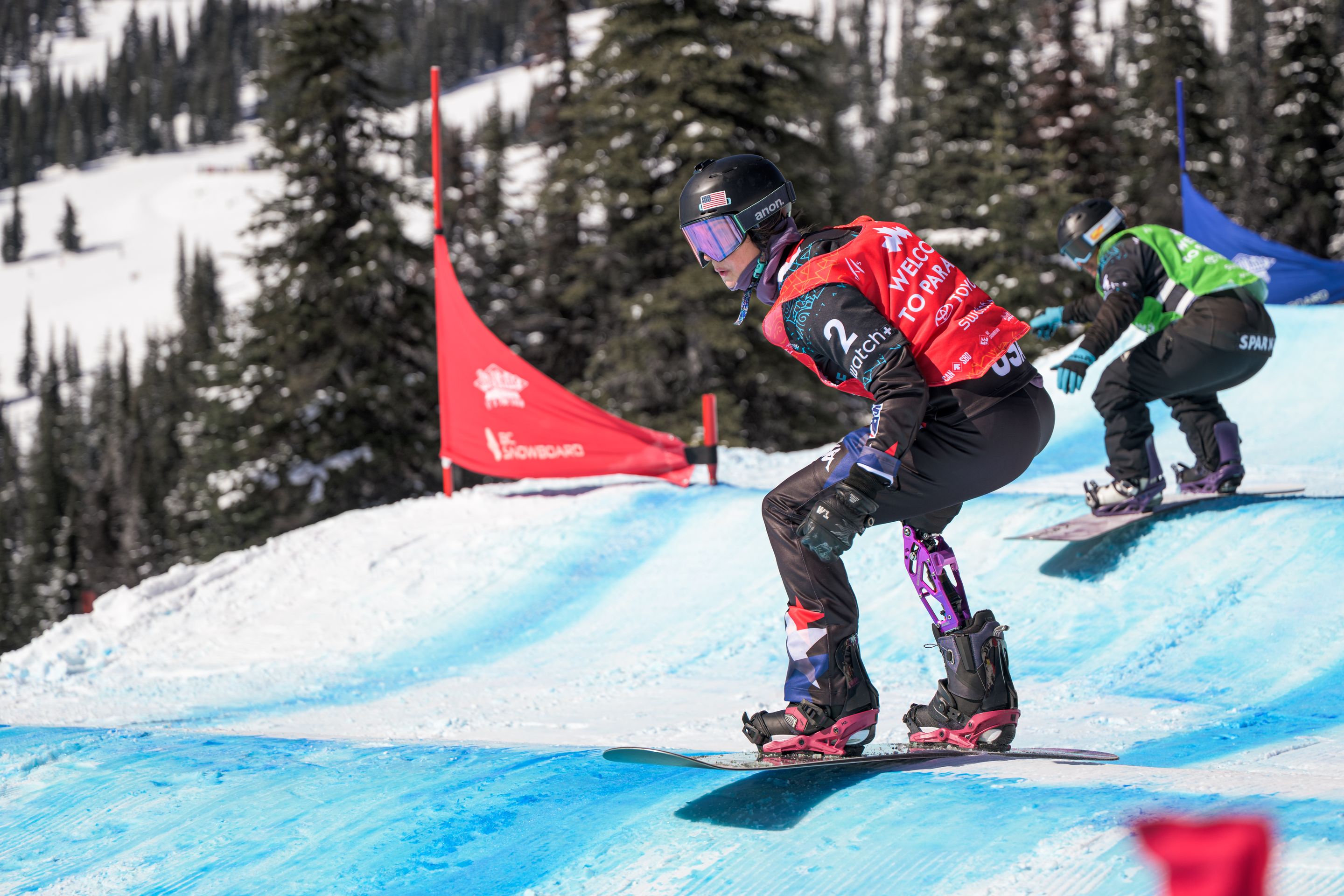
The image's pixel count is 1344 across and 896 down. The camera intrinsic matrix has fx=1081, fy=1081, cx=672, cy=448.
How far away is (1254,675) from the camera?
5449 mm

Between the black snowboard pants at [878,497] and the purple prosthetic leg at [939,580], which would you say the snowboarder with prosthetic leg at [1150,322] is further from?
the black snowboard pants at [878,497]

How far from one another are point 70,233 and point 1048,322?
163429 millimetres

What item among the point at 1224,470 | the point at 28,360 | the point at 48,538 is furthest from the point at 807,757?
the point at 28,360

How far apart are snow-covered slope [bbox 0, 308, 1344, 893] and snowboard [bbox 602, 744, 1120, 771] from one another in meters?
0.07

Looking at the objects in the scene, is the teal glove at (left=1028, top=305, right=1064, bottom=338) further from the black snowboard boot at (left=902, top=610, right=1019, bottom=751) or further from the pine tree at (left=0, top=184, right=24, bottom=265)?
the pine tree at (left=0, top=184, right=24, bottom=265)

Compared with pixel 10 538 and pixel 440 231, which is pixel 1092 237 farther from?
pixel 10 538

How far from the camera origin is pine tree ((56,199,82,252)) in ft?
470

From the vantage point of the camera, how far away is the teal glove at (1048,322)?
6.50 metres

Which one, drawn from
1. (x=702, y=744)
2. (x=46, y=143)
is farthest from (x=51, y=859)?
(x=46, y=143)

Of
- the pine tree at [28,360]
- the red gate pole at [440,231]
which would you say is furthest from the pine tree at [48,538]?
the red gate pole at [440,231]

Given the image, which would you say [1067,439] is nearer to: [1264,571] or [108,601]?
[1264,571]

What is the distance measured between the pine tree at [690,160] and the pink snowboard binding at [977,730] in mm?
16477

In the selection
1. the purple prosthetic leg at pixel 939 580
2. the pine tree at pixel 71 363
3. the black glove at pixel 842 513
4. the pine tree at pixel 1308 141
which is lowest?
the pine tree at pixel 71 363

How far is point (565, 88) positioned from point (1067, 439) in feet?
75.9
